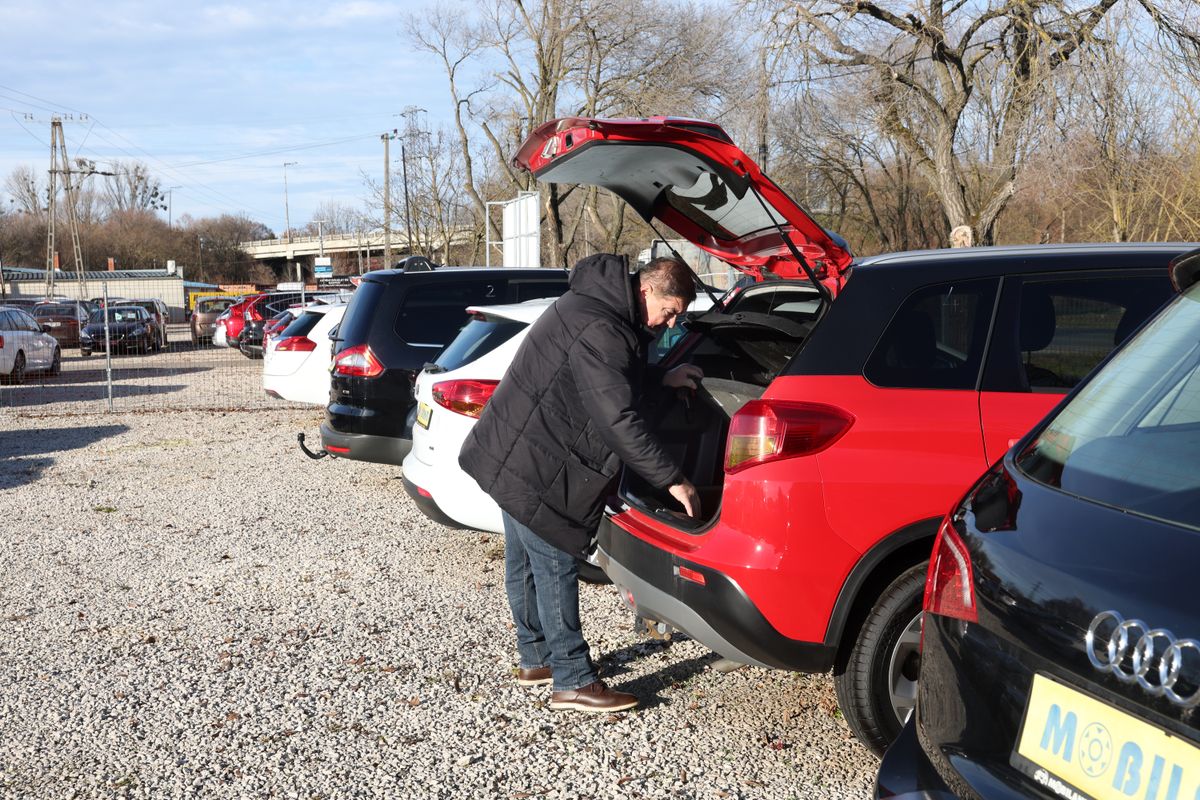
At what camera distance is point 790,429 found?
346 cm

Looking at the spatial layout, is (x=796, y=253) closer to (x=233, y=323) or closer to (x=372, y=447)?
(x=372, y=447)

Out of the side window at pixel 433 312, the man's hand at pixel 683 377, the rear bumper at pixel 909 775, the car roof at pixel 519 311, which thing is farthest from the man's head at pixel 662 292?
the side window at pixel 433 312

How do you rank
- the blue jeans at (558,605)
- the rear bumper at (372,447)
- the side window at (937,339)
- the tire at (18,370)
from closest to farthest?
the side window at (937,339), the blue jeans at (558,605), the rear bumper at (372,447), the tire at (18,370)

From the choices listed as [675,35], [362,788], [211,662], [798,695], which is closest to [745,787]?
→ [798,695]

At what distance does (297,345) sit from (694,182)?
915 cm

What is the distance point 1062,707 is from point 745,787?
2.08m

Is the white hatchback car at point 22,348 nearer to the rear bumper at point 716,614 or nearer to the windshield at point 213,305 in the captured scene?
the windshield at point 213,305

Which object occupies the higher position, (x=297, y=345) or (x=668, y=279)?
(x=668, y=279)

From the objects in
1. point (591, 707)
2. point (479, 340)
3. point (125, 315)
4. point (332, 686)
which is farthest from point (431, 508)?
point (125, 315)

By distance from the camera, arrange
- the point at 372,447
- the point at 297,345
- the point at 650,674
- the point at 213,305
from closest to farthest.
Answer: the point at 650,674 → the point at 372,447 → the point at 297,345 → the point at 213,305

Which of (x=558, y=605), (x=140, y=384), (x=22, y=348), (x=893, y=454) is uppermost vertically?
(x=893, y=454)

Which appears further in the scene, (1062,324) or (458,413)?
(458,413)

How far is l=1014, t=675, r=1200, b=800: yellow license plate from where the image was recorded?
63.0 inches

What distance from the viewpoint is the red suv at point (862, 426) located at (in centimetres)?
346
